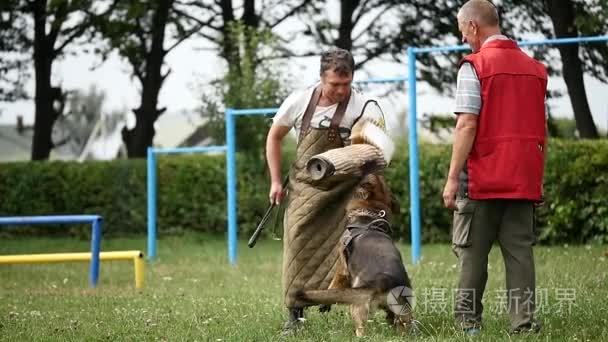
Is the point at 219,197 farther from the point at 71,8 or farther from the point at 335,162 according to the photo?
the point at 335,162

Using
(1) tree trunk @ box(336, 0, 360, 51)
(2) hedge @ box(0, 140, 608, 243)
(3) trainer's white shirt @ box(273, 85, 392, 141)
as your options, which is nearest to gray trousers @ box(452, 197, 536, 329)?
(3) trainer's white shirt @ box(273, 85, 392, 141)

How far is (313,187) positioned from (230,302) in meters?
2.32

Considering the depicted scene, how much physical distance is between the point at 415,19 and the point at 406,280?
13.8 meters

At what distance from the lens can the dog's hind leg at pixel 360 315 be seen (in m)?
5.69

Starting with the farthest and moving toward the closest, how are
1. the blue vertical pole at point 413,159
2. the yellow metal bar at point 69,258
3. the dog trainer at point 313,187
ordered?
the blue vertical pole at point 413,159, the yellow metal bar at point 69,258, the dog trainer at point 313,187

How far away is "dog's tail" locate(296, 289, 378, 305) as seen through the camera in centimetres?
566

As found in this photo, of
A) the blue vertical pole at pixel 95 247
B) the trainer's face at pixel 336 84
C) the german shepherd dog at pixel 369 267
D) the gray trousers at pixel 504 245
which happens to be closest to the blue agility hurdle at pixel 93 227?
the blue vertical pole at pixel 95 247

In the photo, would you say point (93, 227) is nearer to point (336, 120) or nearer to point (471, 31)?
point (336, 120)

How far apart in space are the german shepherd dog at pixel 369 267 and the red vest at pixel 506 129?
532 millimetres

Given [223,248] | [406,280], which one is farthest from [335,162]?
[223,248]

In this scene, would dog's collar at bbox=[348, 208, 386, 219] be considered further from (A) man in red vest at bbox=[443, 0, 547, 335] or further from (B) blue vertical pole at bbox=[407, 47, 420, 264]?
(B) blue vertical pole at bbox=[407, 47, 420, 264]

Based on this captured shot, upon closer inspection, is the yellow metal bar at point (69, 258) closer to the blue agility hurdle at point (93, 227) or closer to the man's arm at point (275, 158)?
the blue agility hurdle at point (93, 227)

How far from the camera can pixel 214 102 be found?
17.3 m

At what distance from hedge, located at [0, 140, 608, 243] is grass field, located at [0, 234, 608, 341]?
881mm
